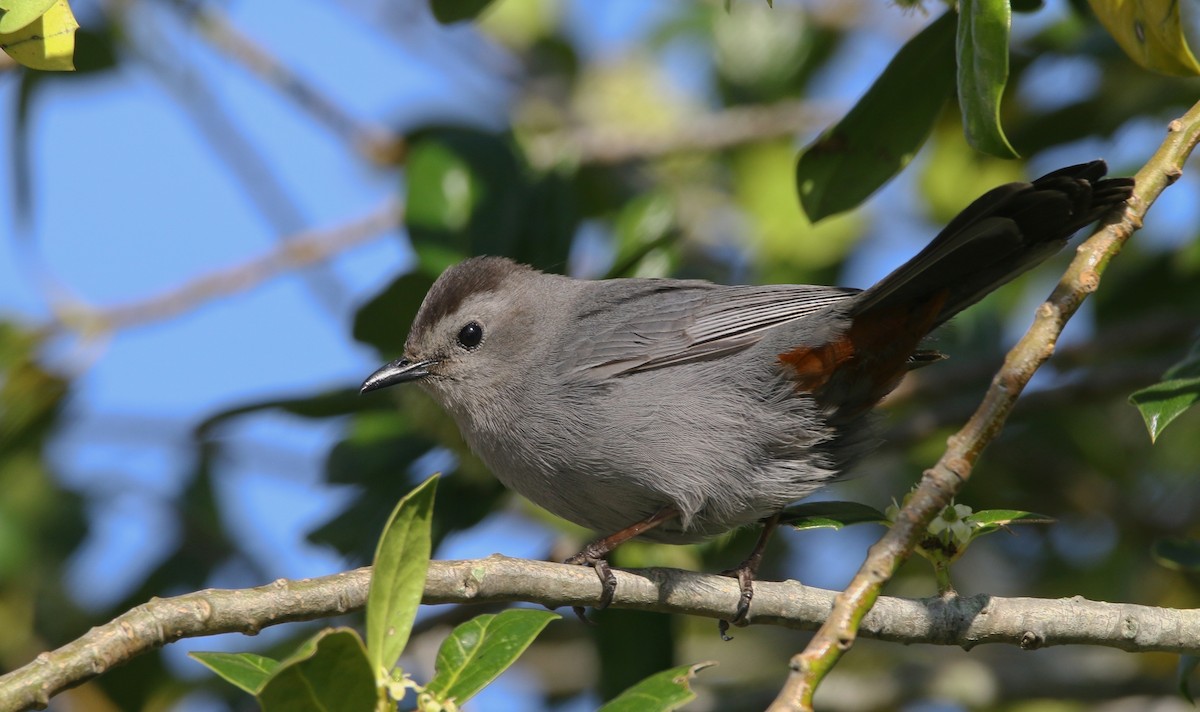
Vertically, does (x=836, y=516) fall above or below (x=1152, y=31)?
below

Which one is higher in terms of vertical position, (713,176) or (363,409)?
(713,176)

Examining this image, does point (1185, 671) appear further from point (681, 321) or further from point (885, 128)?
point (681, 321)

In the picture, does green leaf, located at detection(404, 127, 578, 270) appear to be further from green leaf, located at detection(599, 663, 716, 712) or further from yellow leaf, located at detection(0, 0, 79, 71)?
green leaf, located at detection(599, 663, 716, 712)

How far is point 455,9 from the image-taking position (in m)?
4.17

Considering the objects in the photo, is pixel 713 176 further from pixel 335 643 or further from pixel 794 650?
pixel 335 643

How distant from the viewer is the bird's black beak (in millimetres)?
4688

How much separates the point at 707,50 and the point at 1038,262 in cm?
378

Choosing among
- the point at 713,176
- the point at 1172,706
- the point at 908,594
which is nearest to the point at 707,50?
the point at 713,176

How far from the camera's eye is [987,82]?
2842 mm

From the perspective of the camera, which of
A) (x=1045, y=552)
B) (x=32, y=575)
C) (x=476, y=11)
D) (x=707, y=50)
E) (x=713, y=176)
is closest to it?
(x=476, y=11)

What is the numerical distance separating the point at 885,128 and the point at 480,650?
7.02 feet

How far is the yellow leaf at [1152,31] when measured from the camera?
9.47ft

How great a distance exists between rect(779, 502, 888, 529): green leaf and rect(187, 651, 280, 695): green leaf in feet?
4.94

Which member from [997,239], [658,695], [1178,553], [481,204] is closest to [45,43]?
[658,695]
